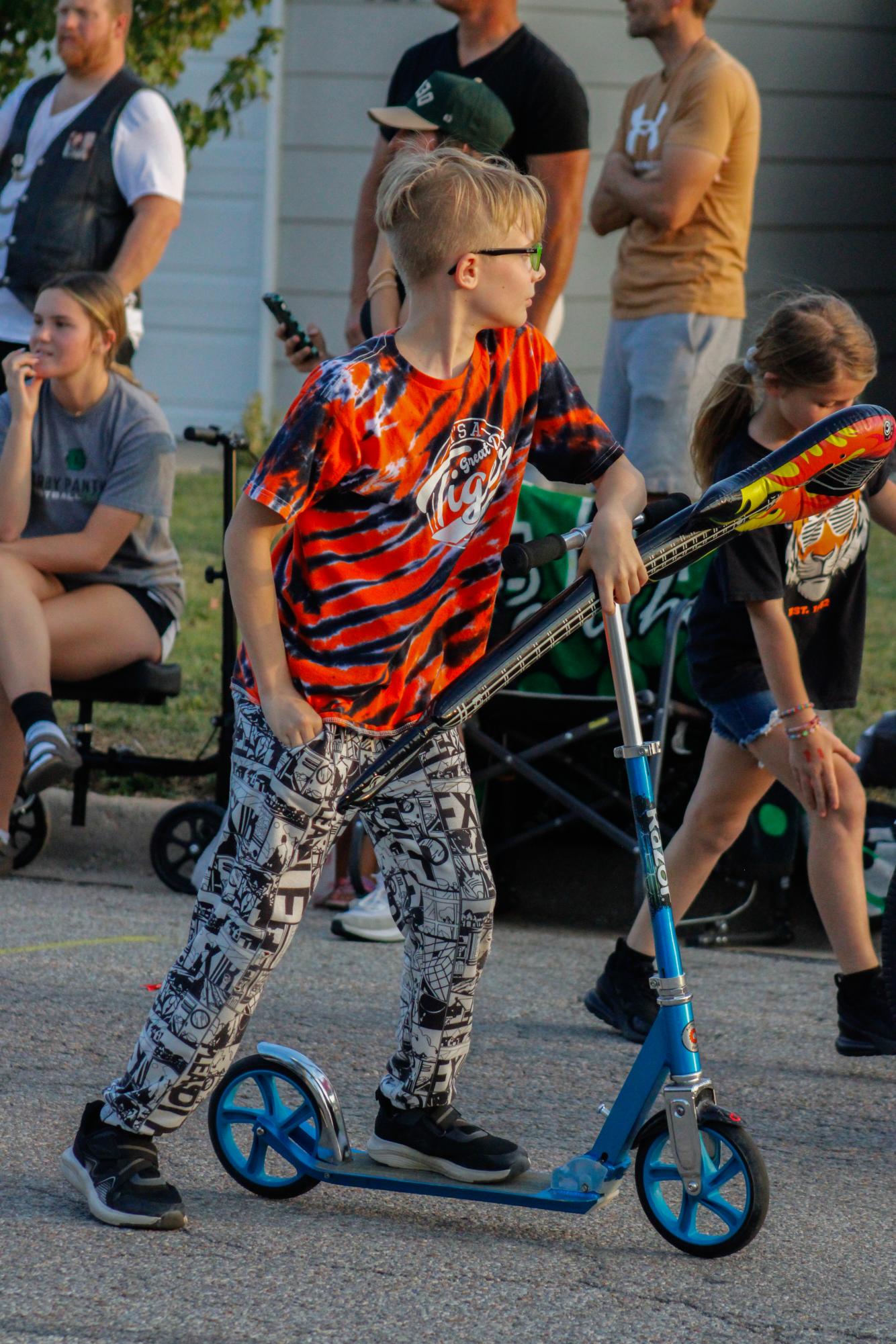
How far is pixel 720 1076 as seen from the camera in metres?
3.83

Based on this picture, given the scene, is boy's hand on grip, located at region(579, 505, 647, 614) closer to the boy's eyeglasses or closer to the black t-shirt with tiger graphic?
the boy's eyeglasses

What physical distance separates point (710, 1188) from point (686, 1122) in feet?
0.45

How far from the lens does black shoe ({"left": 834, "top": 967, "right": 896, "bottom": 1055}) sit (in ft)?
12.1

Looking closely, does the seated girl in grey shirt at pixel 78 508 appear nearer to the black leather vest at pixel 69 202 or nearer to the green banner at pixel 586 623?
the black leather vest at pixel 69 202

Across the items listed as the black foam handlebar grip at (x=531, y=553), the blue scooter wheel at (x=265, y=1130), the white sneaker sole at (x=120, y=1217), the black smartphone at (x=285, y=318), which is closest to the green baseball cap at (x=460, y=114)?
the black smartphone at (x=285, y=318)

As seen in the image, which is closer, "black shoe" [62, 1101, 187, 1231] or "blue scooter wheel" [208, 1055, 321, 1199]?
"black shoe" [62, 1101, 187, 1231]

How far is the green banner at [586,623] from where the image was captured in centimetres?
523

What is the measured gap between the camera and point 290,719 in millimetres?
2734

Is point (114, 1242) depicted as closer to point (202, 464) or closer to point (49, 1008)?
point (49, 1008)

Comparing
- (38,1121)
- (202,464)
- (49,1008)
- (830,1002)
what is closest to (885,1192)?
(830,1002)

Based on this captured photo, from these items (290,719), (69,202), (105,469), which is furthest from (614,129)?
(290,719)

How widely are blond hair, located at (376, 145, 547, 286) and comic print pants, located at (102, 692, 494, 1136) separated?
2.57 feet

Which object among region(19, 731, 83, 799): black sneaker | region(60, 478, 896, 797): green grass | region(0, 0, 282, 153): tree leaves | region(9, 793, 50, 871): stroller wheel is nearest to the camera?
region(19, 731, 83, 799): black sneaker

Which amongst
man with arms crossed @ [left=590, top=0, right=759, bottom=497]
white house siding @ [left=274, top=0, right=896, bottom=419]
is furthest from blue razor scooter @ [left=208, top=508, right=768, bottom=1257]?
white house siding @ [left=274, top=0, right=896, bottom=419]
